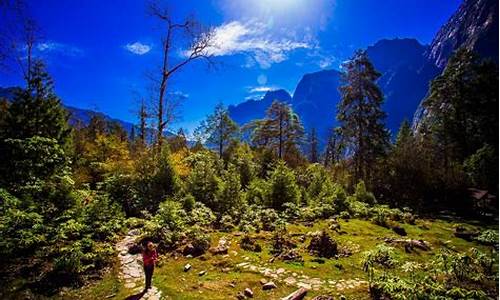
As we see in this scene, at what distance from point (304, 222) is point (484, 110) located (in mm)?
28826

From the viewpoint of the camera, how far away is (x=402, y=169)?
90.0 feet

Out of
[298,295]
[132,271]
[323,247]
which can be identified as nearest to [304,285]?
[298,295]

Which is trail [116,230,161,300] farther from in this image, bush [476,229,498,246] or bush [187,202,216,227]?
bush [476,229,498,246]

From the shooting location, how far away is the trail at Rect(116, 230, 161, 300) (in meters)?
8.89

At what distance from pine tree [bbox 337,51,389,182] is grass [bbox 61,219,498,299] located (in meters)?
17.3

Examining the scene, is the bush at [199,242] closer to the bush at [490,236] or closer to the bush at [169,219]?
the bush at [169,219]

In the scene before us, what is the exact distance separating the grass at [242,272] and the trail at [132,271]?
0.69 feet

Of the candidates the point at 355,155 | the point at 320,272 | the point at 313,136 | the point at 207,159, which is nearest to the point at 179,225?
the point at 320,272

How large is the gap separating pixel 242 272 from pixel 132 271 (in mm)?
3508

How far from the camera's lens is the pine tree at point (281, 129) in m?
44.7

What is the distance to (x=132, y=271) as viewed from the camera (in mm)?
10641

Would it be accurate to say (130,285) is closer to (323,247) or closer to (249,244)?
(249,244)

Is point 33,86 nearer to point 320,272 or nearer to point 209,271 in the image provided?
point 209,271

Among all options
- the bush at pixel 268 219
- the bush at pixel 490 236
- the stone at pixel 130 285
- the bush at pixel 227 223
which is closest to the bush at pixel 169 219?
the bush at pixel 227 223
